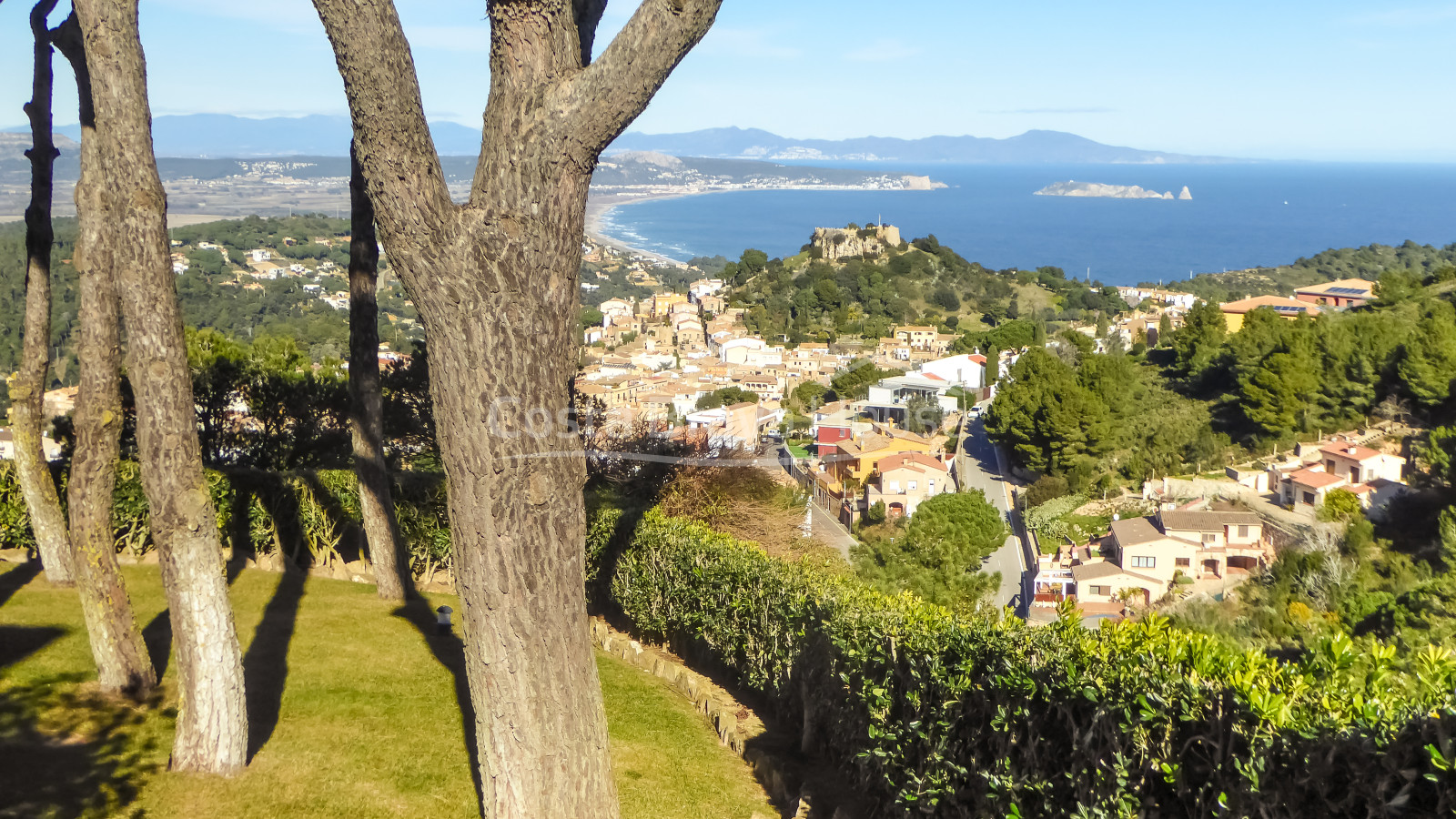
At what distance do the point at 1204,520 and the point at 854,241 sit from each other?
57.4 m

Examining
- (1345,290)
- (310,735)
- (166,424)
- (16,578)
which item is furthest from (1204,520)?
(1345,290)

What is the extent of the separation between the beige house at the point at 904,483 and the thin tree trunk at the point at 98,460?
22384mm

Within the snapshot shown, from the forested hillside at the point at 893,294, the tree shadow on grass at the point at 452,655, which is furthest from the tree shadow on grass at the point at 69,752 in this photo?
the forested hillside at the point at 893,294

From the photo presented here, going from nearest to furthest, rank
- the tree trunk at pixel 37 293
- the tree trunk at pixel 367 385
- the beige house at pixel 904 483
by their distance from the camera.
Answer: the tree trunk at pixel 37 293 < the tree trunk at pixel 367 385 < the beige house at pixel 904 483

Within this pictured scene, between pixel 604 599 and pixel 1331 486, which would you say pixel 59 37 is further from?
pixel 1331 486

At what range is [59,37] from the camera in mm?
5039

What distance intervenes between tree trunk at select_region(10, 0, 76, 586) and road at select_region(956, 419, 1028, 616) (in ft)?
46.7

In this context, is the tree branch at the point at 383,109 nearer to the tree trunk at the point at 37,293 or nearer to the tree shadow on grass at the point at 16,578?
the tree trunk at the point at 37,293

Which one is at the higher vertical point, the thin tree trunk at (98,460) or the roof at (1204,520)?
the thin tree trunk at (98,460)

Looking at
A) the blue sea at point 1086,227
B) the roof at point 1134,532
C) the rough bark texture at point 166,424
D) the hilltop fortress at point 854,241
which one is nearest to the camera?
the rough bark texture at point 166,424

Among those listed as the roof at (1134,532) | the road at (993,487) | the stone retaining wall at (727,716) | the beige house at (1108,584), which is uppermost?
the stone retaining wall at (727,716)

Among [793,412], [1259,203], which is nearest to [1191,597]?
[793,412]

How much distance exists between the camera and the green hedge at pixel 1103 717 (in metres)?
1.88

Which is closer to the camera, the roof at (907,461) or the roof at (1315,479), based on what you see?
the roof at (1315,479)
